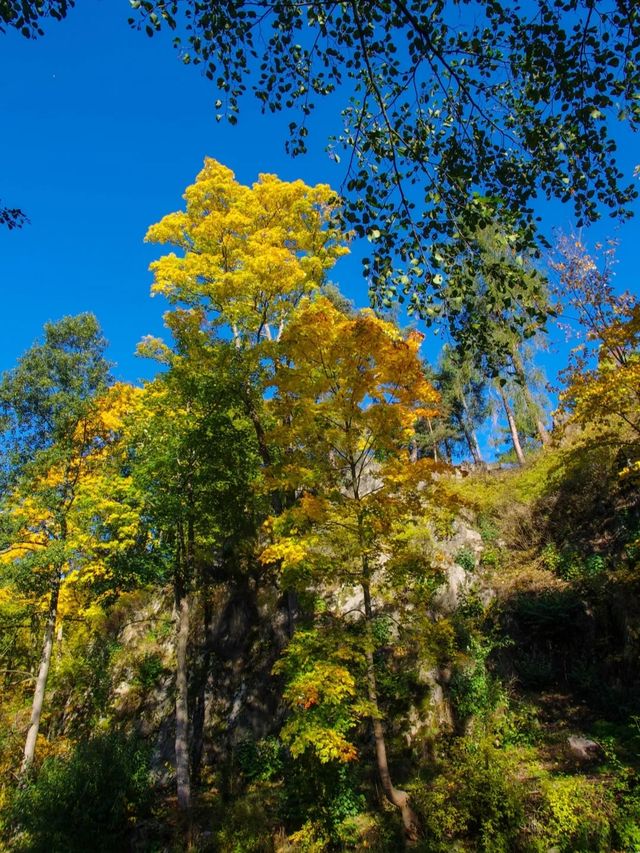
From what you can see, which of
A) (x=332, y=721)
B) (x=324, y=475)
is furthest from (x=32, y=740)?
(x=324, y=475)

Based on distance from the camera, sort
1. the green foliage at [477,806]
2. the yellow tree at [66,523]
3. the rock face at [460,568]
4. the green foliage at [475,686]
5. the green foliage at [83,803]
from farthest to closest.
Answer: the rock face at [460,568] < the yellow tree at [66,523] < the green foliage at [475,686] < the green foliage at [83,803] < the green foliage at [477,806]

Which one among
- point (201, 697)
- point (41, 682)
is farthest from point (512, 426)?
point (41, 682)

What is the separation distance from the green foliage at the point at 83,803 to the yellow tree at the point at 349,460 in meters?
3.87

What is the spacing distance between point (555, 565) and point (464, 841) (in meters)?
6.68

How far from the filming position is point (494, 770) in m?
6.92

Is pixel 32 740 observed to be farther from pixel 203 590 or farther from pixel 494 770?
pixel 494 770

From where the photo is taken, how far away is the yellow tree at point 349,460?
25.2ft

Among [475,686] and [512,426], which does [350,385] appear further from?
[512,426]

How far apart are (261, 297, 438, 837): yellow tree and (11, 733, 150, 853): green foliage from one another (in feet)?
12.7

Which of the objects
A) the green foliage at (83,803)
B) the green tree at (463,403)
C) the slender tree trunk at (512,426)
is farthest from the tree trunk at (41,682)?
the green tree at (463,403)

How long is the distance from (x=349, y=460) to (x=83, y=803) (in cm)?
777

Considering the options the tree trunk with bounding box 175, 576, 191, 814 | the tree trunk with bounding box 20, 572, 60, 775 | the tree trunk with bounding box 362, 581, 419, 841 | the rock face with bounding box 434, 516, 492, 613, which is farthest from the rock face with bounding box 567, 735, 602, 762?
the tree trunk with bounding box 20, 572, 60, 775

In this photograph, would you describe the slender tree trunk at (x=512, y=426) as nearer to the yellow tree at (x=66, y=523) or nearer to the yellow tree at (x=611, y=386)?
the yellow tree at (x=611, y=386)

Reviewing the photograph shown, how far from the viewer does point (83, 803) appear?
838 cm
